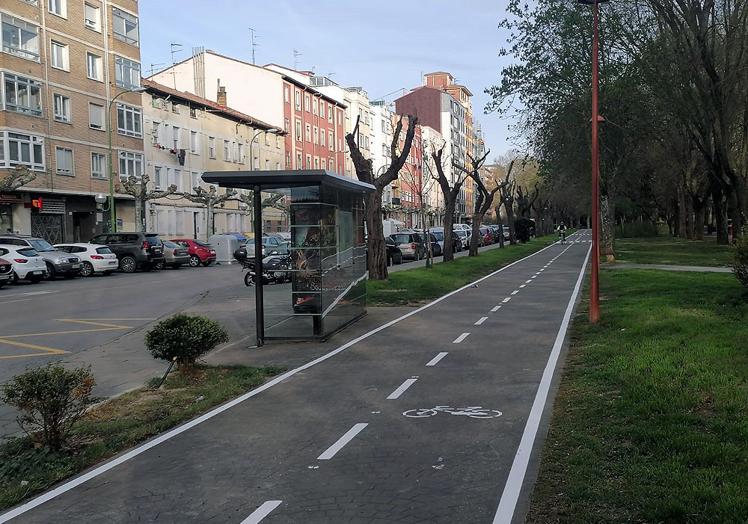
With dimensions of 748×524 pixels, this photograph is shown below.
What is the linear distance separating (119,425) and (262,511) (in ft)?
10.3

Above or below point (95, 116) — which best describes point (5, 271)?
below

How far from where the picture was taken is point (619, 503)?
4.86m

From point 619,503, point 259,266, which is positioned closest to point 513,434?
point 619,503

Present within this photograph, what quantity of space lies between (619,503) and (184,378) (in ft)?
21.2

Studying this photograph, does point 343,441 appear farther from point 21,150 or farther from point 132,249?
point 21,150

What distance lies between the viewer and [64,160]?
4084 cm

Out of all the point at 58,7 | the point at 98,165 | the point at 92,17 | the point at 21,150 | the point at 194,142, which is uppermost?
the point at 92,17

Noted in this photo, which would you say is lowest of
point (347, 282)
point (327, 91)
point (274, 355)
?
point (274, 355)

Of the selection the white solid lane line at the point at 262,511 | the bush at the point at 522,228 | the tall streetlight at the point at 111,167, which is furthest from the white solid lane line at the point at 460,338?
the bush at the point at 522,228

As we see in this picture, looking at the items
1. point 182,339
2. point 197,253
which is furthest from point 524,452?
point 197,253

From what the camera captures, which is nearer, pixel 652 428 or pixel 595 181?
pixel 652 428

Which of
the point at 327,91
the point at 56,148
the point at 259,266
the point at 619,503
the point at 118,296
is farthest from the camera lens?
the point at 327,91

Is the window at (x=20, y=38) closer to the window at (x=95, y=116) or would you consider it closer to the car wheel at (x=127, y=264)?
the window at (x=95, y=116)

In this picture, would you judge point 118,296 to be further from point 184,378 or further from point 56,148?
point 56,148
